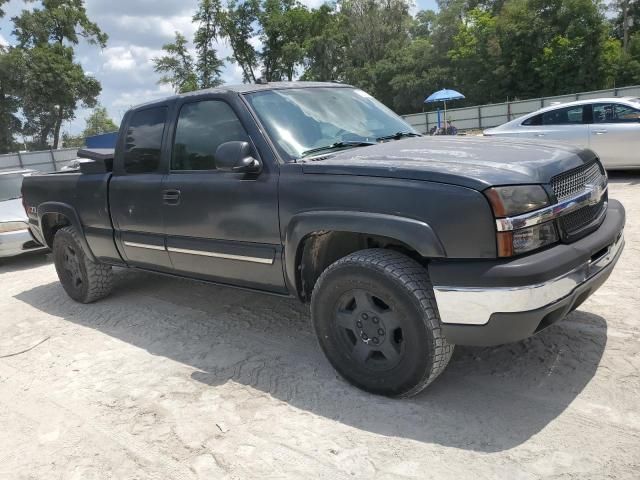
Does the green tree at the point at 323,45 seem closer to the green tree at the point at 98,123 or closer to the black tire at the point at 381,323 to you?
the green tree at the point at 98,123

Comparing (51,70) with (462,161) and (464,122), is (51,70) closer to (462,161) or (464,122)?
(464,122)

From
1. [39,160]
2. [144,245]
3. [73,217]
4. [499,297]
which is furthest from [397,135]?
[39,160]

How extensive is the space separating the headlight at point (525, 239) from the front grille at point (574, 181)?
0.71ft

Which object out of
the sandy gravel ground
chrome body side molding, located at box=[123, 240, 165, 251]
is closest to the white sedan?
the sandy gravel ground

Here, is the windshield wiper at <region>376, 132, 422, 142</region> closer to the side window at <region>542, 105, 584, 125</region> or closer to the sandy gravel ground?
the sandy gravel ground

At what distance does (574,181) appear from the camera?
10.2 ft

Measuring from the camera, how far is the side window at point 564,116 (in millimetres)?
9555

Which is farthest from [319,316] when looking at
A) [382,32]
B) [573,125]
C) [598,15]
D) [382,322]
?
[382,32]

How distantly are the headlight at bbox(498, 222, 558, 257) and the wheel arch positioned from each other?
0.29 m

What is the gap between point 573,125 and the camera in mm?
9562

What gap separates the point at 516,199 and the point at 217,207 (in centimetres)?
203

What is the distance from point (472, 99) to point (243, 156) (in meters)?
47.6

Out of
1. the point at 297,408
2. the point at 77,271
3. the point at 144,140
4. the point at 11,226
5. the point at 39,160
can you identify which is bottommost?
the point at 297,408

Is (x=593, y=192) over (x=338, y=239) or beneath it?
over
